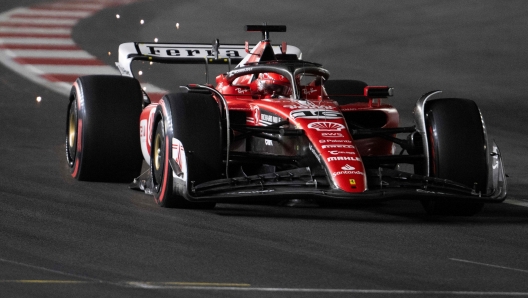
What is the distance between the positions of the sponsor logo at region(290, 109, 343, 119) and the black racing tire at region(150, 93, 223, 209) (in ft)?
1.89

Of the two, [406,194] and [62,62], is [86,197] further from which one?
[62,62]

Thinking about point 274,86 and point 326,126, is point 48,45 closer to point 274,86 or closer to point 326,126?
point 274,86

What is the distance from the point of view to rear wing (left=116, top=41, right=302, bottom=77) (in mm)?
11414

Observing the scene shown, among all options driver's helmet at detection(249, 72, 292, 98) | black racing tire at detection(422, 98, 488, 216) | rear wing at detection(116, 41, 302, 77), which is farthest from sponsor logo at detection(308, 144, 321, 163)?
rear wing at detection(116, 41, 302, 77)

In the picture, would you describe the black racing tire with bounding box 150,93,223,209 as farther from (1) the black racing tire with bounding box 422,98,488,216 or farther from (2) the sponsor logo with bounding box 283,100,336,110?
(1) the black racing tire with bounding box 422,98,488,216

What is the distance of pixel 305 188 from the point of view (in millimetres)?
8078

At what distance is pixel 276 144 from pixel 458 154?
134 cm

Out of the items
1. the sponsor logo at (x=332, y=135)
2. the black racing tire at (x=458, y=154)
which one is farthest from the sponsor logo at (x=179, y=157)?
the black racing tire at (x=458, y=154)

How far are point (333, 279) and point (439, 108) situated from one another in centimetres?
298

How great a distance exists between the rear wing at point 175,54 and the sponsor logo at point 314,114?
2626 mm

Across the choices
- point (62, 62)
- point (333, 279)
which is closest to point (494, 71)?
point (62, 62)

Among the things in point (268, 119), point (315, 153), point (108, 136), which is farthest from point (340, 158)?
point (108, 136)

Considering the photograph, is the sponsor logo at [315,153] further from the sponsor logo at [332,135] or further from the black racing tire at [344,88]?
the black racing tire at [344,88]

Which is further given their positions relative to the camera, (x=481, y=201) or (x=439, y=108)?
(x=439, y=108)
